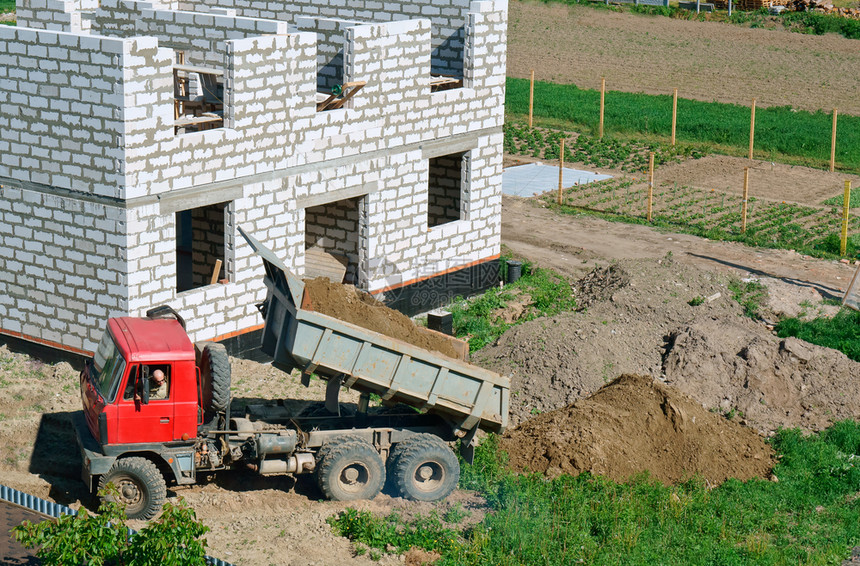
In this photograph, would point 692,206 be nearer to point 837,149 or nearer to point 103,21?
point 837,149

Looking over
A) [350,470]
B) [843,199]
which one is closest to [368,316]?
[350,470]

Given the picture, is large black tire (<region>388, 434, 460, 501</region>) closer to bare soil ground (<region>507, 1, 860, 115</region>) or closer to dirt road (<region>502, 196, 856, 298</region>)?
dirt road (<region>502, 196, 856, 298</region>)

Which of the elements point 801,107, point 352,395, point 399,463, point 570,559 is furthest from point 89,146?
point 801,107

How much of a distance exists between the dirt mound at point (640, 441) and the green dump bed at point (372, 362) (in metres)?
1.36

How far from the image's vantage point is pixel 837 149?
36.7 meters

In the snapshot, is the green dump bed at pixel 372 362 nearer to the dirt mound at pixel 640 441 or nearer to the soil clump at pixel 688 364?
the dirt mound at pixel 640 441

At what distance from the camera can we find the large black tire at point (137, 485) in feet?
44.5

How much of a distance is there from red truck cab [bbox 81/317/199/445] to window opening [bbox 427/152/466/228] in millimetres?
10984

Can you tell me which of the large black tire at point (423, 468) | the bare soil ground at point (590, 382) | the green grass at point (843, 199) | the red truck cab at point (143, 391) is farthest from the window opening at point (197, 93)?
the green grass at point (843, 199)

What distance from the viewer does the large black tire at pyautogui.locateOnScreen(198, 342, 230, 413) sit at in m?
13.9

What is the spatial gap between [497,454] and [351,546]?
9.85 ft

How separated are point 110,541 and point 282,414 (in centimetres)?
383

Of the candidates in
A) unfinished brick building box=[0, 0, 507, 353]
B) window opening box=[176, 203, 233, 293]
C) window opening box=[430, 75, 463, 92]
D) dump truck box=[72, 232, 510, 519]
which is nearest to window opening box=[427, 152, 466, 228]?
unfinished brick building box=[0, 0, 507, 353]

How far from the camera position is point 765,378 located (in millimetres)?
18516
